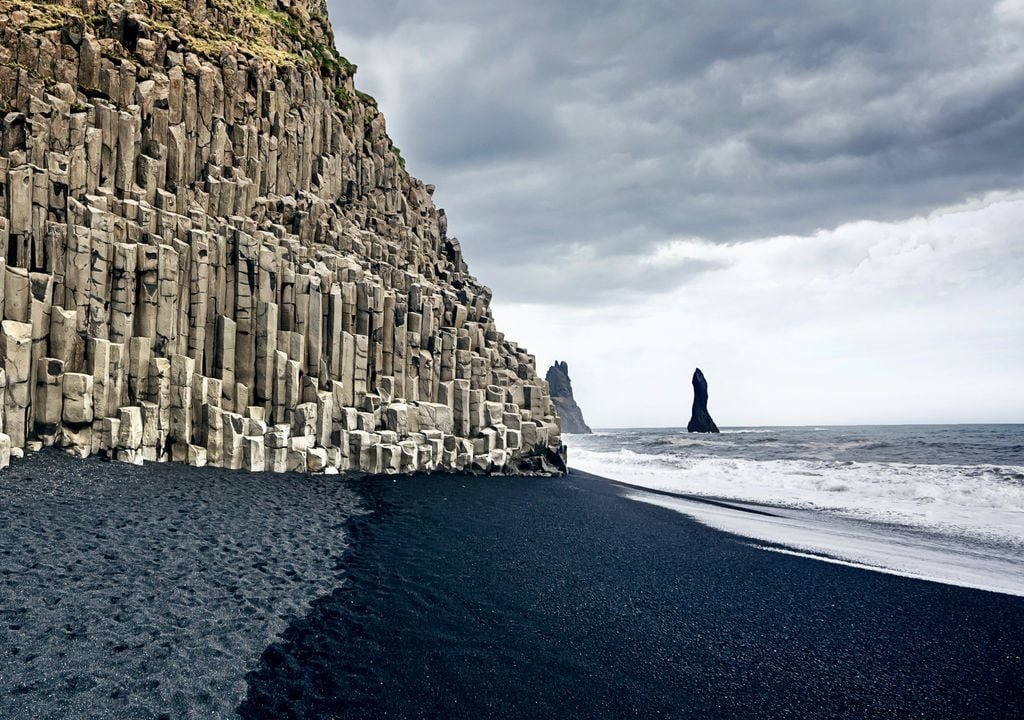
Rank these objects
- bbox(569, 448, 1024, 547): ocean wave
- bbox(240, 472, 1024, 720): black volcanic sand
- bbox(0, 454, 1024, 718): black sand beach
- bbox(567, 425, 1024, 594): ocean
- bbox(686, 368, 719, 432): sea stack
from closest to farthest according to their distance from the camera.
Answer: bbox(0, 454, 1024, 718): black sand beach, bbox(240, 472, 1024, 720): black volcanic sand, bbox(567, 425, 1024, 594): ocean, bbox(569, 448, 1024, 547): ocean wave, bbox(686, 368, 719, 432): sea stack

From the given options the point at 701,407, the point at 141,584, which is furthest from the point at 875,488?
the point at 701,407

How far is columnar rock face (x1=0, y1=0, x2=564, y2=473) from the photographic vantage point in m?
17.3

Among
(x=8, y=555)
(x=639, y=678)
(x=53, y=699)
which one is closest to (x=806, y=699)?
(x=639, y=678)

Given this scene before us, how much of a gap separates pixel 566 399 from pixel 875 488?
445 ft

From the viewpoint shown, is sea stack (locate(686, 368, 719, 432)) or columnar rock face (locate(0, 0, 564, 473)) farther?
sea stack (locate(686, 368, 719, 432))

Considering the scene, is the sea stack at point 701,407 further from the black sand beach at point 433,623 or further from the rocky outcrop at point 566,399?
the black sand beach at point 433,623

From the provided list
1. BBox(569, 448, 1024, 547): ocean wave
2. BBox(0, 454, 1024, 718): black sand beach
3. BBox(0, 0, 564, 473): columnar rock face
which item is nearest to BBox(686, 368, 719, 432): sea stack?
BBox(569, 448, 1024, 547): ocean wave

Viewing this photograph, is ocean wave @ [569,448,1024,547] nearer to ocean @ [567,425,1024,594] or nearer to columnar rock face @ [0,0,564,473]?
ocean @ [567,425,1024,594]

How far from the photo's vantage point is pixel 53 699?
6.06 m

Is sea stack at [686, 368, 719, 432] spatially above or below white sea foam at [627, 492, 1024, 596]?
above

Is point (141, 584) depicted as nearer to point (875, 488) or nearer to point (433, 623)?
point (433, 623)

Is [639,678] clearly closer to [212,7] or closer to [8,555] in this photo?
[8,555]

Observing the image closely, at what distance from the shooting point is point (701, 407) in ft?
422

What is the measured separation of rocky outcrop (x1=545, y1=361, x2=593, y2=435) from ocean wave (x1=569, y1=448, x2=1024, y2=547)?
389ft
